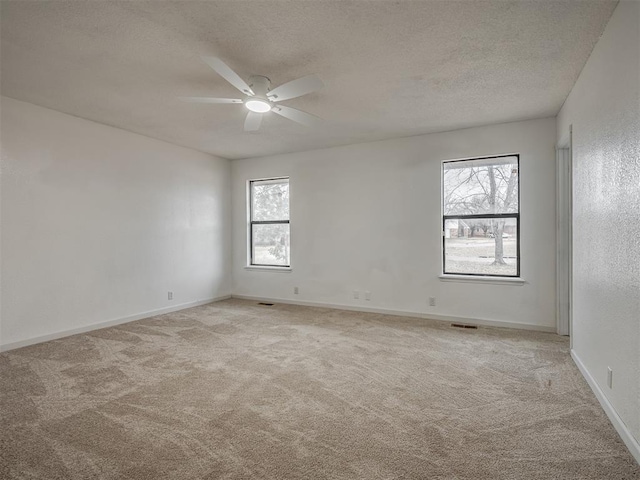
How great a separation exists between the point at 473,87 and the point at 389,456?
3.26 m

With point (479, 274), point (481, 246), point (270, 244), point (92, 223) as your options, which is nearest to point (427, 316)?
point (479, 274)

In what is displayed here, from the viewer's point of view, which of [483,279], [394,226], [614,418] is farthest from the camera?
[394,226]

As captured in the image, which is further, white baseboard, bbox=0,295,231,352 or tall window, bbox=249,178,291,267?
tall window, bbox=249,178,291,267

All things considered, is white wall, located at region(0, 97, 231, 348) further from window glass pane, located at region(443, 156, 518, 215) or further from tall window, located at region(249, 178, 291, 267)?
window glass pane, located at region(443, 156, 518, 215)

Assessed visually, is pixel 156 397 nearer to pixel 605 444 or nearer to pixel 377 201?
pixel 605 444

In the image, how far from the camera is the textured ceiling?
223 centimetres

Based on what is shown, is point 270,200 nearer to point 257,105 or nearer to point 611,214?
point 257,105

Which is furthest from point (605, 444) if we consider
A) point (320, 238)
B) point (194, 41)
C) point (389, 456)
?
point (320, 238)

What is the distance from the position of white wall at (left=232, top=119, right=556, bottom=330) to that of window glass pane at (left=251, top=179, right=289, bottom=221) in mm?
220

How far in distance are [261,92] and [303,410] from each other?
2.57 m

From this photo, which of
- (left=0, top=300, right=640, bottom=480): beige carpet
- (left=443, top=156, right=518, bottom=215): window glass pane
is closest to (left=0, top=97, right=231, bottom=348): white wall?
(left=0, top=300, right=640, bottom=480): beige carpet

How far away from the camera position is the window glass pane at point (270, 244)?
20.9ft

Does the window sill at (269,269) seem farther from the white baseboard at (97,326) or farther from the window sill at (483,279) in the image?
the window sill at (483,279)

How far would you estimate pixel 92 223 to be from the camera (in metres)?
4.41
